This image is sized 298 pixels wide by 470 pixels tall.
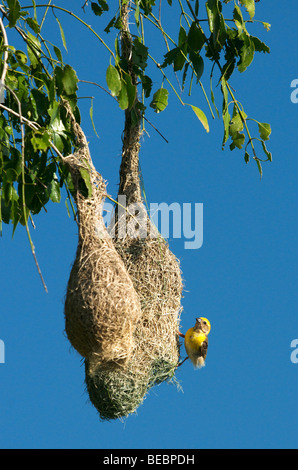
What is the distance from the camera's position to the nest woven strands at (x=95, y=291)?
3.28 meters

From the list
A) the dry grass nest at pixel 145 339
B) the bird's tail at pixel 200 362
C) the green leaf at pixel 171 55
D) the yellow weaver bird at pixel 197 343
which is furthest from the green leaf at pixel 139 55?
the bird's tail at pixel 200 362

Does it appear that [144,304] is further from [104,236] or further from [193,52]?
[193,52]

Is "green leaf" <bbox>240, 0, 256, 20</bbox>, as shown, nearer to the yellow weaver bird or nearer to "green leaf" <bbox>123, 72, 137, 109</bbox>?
"green leaf" <bbox>123, 72, 137, 109</bbox>

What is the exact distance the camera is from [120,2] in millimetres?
3494

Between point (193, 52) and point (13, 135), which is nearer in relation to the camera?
point (193, 52)

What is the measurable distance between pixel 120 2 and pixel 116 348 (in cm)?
152

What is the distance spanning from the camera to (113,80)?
3135 mm

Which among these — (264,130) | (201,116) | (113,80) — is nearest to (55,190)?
(113,80)

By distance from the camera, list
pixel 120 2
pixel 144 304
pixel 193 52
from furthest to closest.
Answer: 1. pixel 144 304
2. pixel 120 2
3. pixel 193 52

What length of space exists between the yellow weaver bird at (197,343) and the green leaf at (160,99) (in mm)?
1150

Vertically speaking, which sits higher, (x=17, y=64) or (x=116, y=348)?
(x=17, y=64)

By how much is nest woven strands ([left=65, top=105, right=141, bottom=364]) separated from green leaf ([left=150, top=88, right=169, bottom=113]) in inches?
15.8

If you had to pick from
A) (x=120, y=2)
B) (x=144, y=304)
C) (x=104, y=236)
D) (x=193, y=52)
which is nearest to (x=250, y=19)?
(x=193, y=52)

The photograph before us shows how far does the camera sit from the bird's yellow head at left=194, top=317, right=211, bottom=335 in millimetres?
4098
